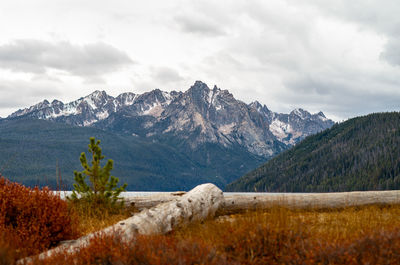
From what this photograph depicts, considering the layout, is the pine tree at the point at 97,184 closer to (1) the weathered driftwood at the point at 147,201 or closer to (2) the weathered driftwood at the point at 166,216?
(1) the weathered driftwood at the point at 147,201

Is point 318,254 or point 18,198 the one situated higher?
point 18,198

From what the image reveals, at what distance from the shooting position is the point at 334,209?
15.9 m

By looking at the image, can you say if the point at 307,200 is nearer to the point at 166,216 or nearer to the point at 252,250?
the point at 166,216

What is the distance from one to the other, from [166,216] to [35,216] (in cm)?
342

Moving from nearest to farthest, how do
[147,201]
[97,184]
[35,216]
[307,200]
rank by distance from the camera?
[35,216]
[97,184]
[147,201]
[307,200]

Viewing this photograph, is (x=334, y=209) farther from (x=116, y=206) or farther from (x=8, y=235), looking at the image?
(x=8, y=235)

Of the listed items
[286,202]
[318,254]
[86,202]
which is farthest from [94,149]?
[318,254]

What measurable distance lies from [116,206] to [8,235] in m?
6.72

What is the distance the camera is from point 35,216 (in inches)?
352

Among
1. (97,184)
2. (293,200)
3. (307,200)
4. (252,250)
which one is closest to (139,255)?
(252,250)

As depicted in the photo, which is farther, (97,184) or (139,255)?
(97,184)

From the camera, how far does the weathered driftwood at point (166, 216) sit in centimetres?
773

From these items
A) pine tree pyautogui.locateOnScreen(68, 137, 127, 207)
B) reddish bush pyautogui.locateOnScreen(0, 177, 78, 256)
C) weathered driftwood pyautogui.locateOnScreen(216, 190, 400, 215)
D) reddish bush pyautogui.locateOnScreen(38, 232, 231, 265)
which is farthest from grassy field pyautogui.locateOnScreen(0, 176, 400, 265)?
weathered driftwood pyautogui.locateOnScreen(216, 190, 400, 215)

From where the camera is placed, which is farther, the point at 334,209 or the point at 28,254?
the point at 334,209
